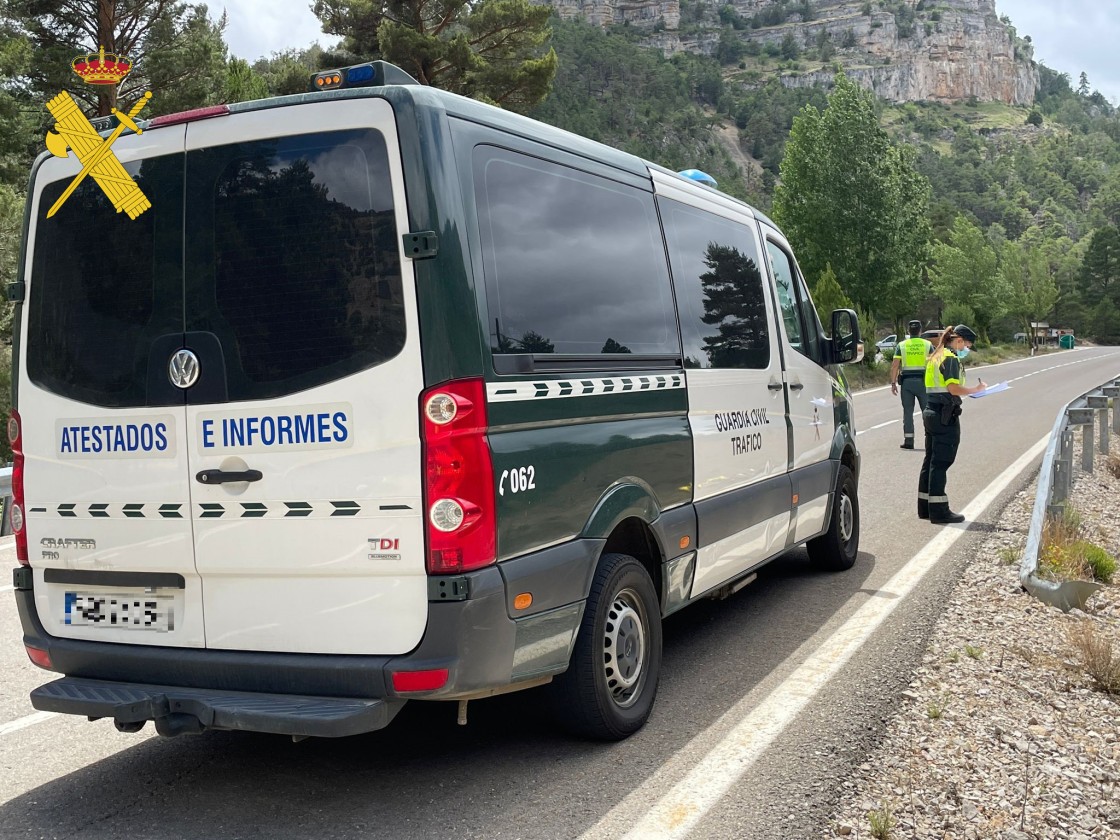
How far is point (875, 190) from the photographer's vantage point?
5072cm

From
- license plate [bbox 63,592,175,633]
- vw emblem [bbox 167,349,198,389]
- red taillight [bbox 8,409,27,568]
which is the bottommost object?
license plate [bbox 63,592,175,633]

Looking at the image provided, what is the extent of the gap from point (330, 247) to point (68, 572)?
1.63 metres

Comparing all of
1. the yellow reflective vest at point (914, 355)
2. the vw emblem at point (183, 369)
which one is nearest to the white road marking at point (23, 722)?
the vw emblem at point (183, 369)

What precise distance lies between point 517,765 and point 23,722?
2310mm

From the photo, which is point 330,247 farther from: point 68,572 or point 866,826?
point 866,826

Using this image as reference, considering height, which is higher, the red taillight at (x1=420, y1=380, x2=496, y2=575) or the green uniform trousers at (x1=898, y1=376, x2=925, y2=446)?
the red taillight at (x1=420, y1=380, x2=496, y2=575)

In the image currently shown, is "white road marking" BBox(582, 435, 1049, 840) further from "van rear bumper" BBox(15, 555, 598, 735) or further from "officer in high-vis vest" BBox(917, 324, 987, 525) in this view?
"officer in high-vis vest" BBox(917, 324, 987, 525)

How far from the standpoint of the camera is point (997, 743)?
14.8ft

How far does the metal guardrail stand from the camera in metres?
6.88

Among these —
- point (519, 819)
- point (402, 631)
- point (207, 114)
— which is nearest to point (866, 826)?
point (519, 819)

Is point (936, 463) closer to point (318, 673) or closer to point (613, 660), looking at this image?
point (613, 660)

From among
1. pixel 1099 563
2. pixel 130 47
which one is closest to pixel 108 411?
pixel 1099 563

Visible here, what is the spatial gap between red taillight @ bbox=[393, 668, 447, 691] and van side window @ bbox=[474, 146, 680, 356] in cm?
112

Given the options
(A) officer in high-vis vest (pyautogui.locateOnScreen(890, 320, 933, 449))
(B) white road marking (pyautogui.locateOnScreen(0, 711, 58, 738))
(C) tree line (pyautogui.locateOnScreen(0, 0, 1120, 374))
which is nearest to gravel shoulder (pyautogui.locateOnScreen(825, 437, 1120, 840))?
(B) white road marking (pyautogui.locateOnScreen(0, 711, 58, 738))
